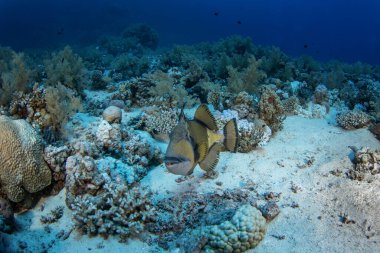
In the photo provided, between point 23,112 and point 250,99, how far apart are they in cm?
483

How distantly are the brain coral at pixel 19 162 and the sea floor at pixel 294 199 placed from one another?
1.39 feet

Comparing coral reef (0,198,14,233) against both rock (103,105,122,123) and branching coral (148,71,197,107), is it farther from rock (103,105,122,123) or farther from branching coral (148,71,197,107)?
branching coral (148,71,197,107)

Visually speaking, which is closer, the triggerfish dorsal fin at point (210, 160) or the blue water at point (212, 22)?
the triggerfish dorsal fin at point (210, 160)

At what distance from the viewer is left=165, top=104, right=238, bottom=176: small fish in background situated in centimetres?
278

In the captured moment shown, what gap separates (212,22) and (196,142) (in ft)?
310

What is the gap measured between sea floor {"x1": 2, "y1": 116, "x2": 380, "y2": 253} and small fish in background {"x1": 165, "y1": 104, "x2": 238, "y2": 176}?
5.14ft

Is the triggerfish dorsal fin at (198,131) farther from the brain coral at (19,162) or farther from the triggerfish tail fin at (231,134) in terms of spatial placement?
the brain coral at (19,162)

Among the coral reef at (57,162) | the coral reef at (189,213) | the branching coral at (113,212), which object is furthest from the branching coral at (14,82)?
the coral reef at (189,213)

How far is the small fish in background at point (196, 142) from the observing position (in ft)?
9.12

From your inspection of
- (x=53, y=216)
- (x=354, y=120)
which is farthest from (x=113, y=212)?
(x=354, y=120)

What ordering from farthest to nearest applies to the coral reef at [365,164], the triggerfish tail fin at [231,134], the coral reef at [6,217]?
the coral reef at [365,164]
the coral reef at [6,217]
the triggerfish tail fin at [231,134]

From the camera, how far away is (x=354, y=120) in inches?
272

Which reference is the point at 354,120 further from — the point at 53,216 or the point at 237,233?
the point at 53,216

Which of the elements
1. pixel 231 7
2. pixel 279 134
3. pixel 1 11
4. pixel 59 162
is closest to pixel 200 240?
pixel 59 162
